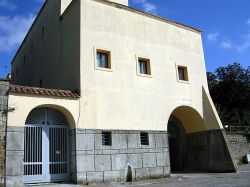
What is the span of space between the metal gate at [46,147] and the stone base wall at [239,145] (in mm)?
14529

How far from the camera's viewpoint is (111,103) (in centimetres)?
1428

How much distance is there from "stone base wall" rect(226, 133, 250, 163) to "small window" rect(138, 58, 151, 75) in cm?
1056

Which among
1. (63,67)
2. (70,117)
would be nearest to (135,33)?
(63,67)

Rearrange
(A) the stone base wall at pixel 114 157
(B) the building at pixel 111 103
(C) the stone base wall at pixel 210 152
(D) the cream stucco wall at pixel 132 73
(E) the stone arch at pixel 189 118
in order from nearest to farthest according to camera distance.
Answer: (A) the stone base wall at pixel 114 157 → (B) the building at pixel 111 103 → (D) the cream stucco wall at pixel 132 73 → (C) the stone base wall at pixel 210 152 → (E) the stone arch at pixel 189 118

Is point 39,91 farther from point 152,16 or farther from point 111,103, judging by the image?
point 152,16

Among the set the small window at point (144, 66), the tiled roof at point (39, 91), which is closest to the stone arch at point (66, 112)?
the tiled roof at point (39, 91)

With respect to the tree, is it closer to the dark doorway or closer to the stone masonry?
the dark doorway

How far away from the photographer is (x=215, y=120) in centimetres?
1758

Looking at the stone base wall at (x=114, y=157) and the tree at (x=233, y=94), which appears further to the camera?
the tree at (x=233, y=94)

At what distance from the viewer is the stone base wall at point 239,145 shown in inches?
924

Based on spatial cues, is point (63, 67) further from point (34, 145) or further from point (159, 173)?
point (159, 173)

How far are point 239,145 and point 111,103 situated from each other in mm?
14066

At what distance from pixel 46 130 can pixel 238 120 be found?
27.5m

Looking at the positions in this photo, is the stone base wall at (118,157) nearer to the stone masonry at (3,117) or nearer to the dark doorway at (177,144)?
→ the stone masonry at (3,117)
